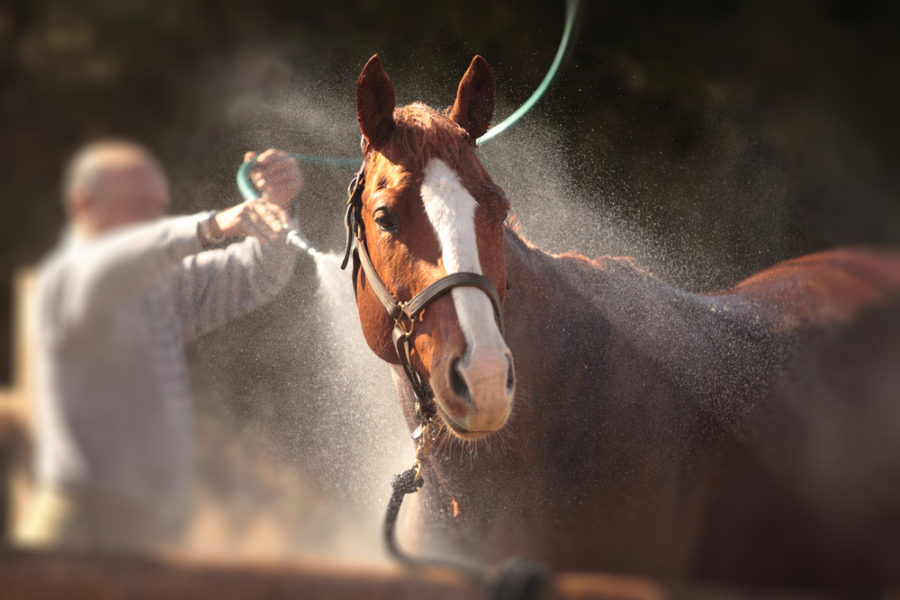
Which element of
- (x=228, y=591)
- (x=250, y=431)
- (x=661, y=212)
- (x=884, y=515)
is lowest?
(x=884, y=515)

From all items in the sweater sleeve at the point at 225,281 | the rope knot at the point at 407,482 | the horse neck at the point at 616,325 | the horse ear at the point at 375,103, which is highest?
the horse ear at the point at 375,103

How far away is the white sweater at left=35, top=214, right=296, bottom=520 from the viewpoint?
98 cm

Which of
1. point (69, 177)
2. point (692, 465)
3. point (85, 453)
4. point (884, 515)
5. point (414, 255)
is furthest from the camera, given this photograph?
point (884, 515)

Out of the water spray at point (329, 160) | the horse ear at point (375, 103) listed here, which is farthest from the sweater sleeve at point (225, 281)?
the horse ear at point (375, 103)

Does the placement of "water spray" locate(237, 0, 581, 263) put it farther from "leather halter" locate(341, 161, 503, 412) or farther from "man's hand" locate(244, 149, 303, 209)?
"leather halter" locate(341, 161, 503, 412)

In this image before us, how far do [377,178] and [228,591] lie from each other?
95 centimetres

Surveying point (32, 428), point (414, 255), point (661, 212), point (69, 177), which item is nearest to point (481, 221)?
point (414, 255)

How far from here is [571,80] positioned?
2465mm

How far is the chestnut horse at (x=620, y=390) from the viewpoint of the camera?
1406 millimetres

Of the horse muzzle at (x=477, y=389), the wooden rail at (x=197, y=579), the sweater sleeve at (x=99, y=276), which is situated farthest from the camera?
the horse muzzle at (x=477, y=389)

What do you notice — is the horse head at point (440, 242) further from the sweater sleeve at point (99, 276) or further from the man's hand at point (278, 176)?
the sweater sleeve at point (99, 276)

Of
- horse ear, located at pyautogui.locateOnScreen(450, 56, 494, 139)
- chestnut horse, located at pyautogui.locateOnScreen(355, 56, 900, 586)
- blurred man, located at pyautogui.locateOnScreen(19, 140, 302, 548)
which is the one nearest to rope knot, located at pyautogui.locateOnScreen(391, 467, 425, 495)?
chestnut horse, located at pyautogui.locateOnScreen(355, 56, 900, 586)

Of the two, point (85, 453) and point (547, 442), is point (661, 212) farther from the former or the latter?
point (85, 453)

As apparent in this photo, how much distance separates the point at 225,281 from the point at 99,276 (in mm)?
531
